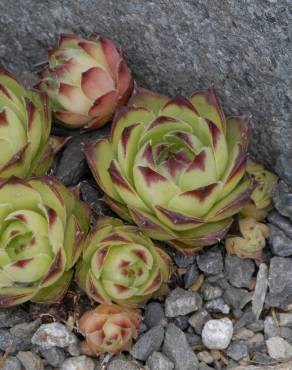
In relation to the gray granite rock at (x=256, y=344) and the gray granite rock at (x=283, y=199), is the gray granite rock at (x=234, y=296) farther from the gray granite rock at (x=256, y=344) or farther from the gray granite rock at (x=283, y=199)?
the gray granite rock at (x=283, y=199)

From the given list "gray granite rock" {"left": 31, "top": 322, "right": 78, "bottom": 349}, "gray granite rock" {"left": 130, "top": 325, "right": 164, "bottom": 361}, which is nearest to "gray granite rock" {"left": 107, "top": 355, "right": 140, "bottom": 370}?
"gray granite rock" {"left": 130, "top": 325, "right": 164, "bottom": 361}

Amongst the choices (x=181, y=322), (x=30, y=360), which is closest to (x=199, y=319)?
(x=181, y=322)

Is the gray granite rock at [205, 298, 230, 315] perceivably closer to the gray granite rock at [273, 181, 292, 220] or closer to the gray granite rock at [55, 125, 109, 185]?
the gray granite rock at [273, 181, 292, 220]

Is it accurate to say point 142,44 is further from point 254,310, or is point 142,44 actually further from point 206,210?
point 254,310

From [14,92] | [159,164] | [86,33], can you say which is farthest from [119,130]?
[86,33]

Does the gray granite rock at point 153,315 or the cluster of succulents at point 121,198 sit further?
the gray granite rock at point 153,315

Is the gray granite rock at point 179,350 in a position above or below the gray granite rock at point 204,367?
above

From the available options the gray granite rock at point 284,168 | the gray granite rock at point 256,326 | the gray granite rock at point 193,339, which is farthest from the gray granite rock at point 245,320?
the gray granite rock at point 284,168
